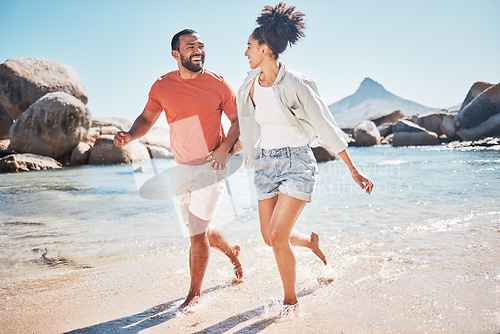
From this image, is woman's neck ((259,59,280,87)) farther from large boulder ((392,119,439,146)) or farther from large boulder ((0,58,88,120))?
large boulder ((392,119,439,146))

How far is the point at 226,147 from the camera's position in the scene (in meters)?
3.29

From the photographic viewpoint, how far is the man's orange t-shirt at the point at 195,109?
332cm

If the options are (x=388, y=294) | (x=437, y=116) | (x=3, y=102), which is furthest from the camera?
(x=437, y=116)

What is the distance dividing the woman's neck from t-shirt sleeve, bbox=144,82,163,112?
3.20 ft

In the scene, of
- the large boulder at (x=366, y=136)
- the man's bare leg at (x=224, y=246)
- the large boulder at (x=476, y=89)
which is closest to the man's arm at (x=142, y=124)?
the man's bare leg at (x=224, y=246)

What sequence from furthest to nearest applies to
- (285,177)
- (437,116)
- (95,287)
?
1. (437,116)
2. (95,287)
3. (285,177)

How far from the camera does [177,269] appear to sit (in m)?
4.16

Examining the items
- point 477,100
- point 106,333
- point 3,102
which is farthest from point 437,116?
point 106,333

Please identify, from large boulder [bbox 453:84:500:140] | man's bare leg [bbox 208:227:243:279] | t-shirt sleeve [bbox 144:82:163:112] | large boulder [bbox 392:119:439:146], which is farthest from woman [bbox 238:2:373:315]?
large boulder [bbox 392:119:439:146]

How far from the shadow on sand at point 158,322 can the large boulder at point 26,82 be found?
821 inches

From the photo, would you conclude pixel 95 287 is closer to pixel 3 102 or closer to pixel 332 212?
pixel 332 212

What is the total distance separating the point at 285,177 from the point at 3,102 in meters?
22.0

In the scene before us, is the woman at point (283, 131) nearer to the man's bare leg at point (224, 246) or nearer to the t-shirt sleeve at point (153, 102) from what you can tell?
the man's bare leg at point (224, 246)

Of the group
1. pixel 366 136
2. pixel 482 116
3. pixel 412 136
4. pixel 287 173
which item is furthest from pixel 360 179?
pixel 366 136
